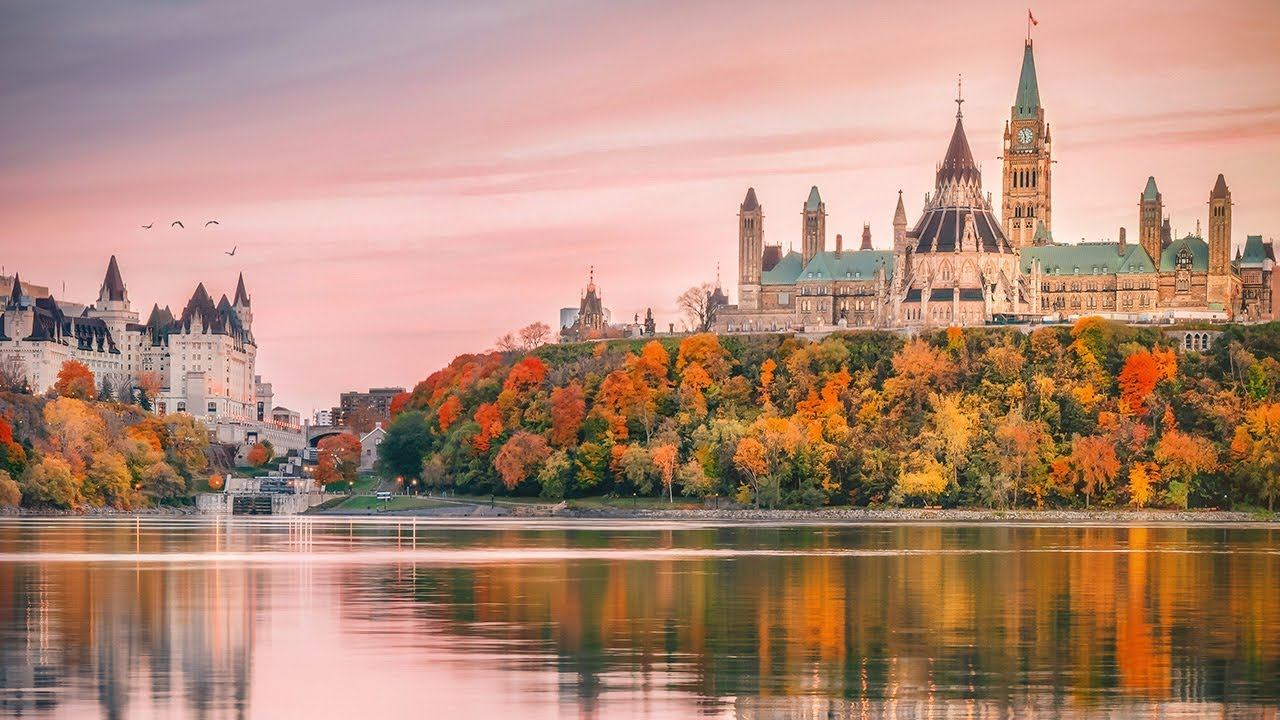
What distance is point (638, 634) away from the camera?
1462 inches

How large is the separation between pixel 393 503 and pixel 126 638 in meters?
110

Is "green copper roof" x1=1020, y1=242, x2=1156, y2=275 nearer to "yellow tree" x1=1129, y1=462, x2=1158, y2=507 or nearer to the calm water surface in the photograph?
"yellow tree" x1=1129, y1=462, x2=1158, y2=507

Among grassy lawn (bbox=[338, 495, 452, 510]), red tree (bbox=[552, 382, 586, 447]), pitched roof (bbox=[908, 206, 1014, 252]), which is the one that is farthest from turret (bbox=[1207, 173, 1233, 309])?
grassy lawn (bbox=[338, 495, 452, 510])

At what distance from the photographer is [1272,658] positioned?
33188mm

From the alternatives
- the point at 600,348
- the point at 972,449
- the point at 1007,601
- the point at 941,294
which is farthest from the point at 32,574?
the point at 941,294

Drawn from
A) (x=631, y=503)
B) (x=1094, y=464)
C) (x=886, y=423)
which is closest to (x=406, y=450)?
(x=631, y=503)

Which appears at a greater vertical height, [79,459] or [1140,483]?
[79,459]

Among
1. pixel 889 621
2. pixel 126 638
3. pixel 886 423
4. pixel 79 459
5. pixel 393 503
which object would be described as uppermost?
pixel 886 423

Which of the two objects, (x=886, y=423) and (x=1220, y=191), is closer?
(x=886, y=423)

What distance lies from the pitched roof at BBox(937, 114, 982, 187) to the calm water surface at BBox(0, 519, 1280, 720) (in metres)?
127

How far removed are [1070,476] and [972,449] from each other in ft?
21.2

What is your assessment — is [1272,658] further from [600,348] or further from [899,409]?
[600,348]

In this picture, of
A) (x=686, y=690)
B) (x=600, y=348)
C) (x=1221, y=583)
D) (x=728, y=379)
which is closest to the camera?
(x=686, y=690)

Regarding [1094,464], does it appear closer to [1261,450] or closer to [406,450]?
[1261,450]
